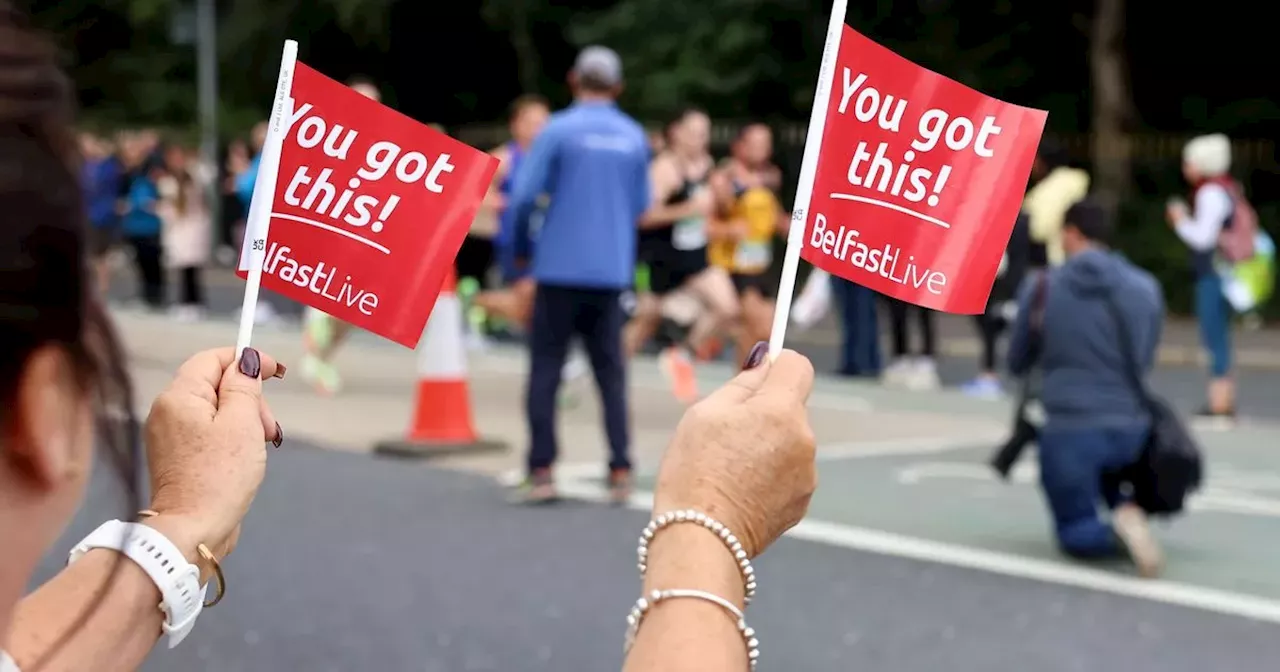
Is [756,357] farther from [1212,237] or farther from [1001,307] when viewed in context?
[1001,307]

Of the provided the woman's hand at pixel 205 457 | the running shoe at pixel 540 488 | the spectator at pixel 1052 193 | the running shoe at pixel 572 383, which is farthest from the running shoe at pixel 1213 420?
the woman's hand at pixel 205 457

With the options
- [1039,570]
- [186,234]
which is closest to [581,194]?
[1039,570]

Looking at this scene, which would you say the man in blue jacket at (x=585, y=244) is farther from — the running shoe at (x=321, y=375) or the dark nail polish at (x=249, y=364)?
the dark nail polish at (x=249, y=364)

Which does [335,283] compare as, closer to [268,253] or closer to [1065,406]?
[268,253]

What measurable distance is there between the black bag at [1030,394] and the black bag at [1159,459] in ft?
0.98

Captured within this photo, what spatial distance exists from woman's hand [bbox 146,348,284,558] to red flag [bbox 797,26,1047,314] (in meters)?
0.72

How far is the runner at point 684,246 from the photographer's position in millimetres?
12359

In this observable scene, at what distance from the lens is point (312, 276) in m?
2.28

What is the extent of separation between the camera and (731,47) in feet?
82.9

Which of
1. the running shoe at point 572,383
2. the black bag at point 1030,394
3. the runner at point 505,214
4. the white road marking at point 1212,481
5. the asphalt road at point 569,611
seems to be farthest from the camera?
the runner at point 505,214

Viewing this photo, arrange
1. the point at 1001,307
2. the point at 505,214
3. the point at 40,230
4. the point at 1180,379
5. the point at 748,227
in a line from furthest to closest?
the point at 1180,379, the point at 1001,307, the point at 748,227, the point at 505,214, the point at 40,230

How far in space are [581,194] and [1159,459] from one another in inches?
98.9

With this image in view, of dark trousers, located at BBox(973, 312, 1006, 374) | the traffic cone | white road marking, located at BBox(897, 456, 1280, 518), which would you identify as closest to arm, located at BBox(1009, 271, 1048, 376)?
white road marking, located at BBox(897, 456, 1280, 518)

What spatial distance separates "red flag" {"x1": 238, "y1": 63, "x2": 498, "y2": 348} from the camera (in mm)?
2266
